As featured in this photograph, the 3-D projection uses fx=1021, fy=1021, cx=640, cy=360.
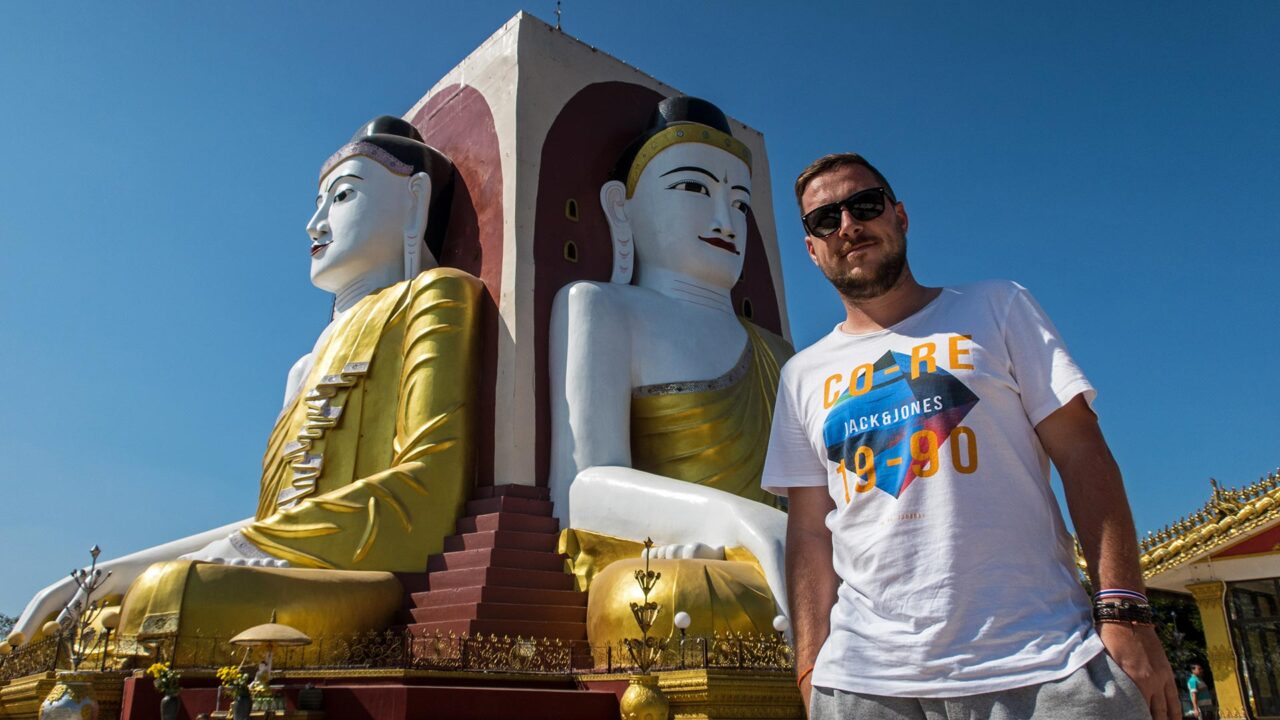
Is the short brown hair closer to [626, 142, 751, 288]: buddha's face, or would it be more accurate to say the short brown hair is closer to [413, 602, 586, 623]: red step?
[413, 602, 586, 623]: red step

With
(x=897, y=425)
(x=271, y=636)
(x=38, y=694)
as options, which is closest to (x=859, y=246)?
(x=897, y=425)

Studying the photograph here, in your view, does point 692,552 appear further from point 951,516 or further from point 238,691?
point 951,516

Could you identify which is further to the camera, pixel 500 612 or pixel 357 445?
pixel 357 445

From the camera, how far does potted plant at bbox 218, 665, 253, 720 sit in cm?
503

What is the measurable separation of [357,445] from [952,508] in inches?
283

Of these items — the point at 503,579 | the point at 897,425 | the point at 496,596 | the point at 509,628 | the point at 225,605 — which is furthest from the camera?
the point at 503,579

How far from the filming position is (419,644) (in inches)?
257

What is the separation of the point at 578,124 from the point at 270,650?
570cm

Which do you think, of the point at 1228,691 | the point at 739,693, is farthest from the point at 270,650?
the point at 1228,691

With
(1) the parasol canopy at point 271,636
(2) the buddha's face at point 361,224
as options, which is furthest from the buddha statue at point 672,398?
(2) the buddha's face at point 361,224

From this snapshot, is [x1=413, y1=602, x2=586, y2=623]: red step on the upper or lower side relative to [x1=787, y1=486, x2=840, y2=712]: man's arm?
upper

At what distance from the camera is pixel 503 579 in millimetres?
7117

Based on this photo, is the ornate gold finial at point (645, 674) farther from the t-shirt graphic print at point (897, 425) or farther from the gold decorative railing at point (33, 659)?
the gold decorative railing at point (33, 659)

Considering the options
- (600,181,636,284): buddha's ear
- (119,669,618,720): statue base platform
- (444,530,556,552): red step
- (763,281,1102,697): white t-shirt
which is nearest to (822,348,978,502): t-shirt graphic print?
(763,281,1102,697): white t-shirt
